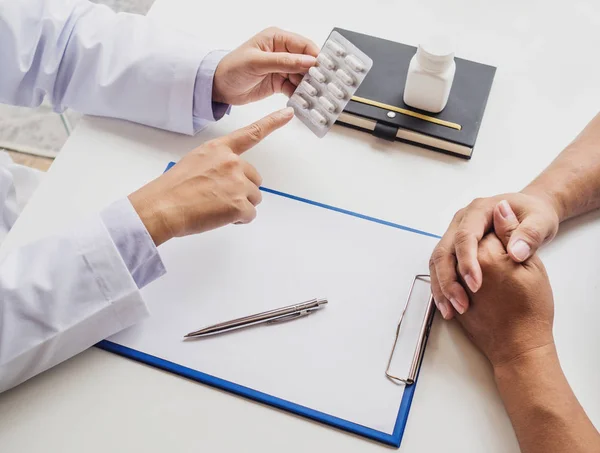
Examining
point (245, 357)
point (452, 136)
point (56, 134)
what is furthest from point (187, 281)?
point (56, 134)

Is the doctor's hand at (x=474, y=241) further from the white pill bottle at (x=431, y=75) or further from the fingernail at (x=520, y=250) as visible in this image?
the white pill bottle at (x=431, y=75)

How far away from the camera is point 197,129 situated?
833mm

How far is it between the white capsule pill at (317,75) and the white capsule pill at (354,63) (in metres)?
0.04

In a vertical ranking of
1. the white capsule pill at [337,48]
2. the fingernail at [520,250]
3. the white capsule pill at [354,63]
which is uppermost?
the white capsule pill at [337,48]

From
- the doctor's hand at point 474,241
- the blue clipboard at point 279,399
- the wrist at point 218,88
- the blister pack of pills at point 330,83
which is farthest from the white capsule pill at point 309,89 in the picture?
the blue clipboard at point 279,399

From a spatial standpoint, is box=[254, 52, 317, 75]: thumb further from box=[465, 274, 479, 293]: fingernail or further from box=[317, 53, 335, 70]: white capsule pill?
box=[465, 274, 479, 293]: fingernail

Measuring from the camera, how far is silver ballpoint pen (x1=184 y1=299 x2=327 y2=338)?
64 cm

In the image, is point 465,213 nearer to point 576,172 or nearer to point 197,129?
point 576,172

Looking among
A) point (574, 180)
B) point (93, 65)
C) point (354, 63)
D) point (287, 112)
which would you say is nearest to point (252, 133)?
point (287, 112)

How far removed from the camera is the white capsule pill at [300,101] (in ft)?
2.54

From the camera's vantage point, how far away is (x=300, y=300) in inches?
26.3

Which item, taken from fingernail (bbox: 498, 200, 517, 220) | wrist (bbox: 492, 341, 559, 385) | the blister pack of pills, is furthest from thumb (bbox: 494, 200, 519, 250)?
the blister pack of pills

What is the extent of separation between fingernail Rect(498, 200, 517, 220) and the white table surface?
80 mm

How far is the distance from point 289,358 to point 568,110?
1.83 ft
